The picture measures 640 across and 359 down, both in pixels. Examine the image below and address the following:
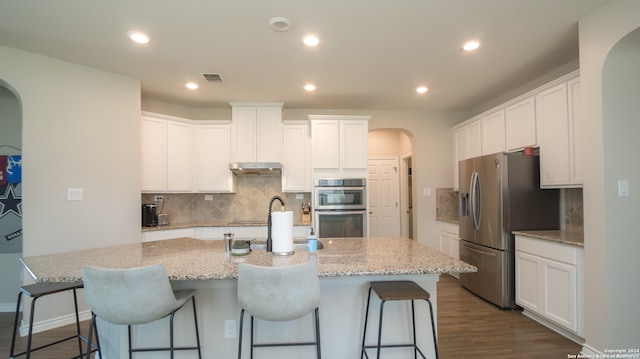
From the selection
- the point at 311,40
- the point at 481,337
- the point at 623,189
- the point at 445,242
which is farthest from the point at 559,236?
the point at 311,40

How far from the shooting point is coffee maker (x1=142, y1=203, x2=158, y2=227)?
12.7 feet

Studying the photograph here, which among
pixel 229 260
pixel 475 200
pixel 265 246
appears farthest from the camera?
pixel 475 200

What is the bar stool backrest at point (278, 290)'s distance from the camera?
1.44m

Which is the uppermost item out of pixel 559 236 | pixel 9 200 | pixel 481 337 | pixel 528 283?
pixel 9 200

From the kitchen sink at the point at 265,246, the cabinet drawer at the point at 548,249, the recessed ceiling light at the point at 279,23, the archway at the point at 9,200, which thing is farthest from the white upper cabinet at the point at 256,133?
the cabinet drawer at the point at 548,249

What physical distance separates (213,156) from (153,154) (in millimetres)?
755

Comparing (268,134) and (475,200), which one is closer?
(475,200)

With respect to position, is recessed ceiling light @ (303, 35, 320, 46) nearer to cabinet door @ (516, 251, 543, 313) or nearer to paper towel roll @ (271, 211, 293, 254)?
paper towel roll @ (271, 211, 293, 254)

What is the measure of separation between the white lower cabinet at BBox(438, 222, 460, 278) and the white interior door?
1532mm

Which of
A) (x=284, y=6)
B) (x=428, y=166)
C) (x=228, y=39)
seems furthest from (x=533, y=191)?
(x=228, y=39)

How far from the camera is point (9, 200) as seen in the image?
3.30m

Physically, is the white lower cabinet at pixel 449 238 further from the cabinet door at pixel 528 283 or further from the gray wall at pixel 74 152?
the gray wall at pixel 74 152

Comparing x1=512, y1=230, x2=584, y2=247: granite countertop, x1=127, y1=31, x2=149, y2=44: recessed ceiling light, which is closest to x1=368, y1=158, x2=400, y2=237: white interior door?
x1=512, y1=230, x2=584, y2=247: granite countertop

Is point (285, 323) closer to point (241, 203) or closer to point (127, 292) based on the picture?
point (127, 292)
